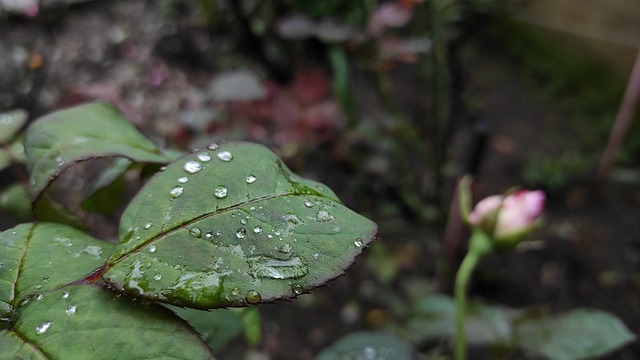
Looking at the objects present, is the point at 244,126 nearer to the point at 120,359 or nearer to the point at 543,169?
the point at 543,169

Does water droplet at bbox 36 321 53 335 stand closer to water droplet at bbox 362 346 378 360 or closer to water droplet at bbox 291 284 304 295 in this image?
water droplet at bbox 291 284 304 295

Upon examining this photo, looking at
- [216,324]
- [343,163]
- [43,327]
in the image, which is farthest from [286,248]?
[343,163]

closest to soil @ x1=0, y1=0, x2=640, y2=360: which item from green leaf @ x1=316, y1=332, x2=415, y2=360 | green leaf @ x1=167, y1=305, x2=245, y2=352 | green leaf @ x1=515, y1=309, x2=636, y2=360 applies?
green leaf @ x1=515, y1=309, x2=636, y2=360

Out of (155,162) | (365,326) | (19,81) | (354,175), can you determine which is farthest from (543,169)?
(19,81)

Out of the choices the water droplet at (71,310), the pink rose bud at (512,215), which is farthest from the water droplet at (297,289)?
the pink rose bud at (512,215)

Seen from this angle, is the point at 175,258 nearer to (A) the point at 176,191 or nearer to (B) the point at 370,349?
(A) the point at 176,191
